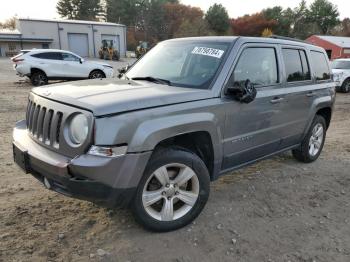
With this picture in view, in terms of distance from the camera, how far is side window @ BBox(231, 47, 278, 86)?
4.09 metres

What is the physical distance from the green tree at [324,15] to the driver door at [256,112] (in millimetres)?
84126

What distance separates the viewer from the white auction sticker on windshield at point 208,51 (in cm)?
404

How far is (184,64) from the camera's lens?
421 centimetres

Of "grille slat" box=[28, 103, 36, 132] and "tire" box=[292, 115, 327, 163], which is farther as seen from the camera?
"tire" box=[292, 115, 327, 163]

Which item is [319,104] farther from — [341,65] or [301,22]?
[301,22]

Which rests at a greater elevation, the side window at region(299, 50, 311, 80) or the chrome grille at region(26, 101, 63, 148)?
the side window at region(299, 50, 311, 80)

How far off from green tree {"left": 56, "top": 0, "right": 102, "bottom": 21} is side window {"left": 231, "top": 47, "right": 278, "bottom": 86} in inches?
3068

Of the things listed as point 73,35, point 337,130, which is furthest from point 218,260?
point 73,35

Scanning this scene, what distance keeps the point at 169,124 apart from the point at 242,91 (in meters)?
1.00

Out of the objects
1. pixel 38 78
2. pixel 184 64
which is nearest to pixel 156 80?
pixel 184 64

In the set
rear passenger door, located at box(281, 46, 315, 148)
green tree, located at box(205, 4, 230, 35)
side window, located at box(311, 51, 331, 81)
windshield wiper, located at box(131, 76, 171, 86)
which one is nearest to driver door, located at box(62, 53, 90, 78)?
side window, located at box(311, 51, 331, 81)

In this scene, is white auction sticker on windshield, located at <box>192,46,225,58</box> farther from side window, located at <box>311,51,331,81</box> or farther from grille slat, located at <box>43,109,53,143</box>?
side window, located at <box>311,51,331,81</box>

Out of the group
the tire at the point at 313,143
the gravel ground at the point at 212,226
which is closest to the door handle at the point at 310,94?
the tire at the point at 313,143

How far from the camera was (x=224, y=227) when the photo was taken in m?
3.74
